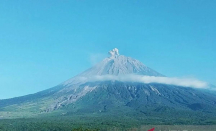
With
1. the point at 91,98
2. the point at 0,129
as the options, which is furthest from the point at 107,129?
the point at 91,98

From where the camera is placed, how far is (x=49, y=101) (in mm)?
167875

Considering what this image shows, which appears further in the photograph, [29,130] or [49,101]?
[49,101]

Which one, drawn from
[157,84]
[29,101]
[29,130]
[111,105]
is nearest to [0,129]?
[29,130]

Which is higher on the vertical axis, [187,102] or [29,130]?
[187,102]

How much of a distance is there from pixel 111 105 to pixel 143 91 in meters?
29.4

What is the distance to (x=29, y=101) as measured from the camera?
7037 inches

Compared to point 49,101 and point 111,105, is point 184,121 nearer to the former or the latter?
point 111,105

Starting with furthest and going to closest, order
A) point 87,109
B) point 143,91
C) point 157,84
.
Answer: point 157,84 → point 143,91 → point 87,109

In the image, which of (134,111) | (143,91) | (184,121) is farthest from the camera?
(143,91)

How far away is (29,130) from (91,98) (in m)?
80.1

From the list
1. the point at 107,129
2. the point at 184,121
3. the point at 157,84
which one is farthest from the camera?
the point at 157,84

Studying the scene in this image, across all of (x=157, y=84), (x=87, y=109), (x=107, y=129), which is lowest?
(x=107, y=129)

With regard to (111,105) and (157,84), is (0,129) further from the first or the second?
(157,84)

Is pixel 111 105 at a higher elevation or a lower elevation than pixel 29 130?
higher
